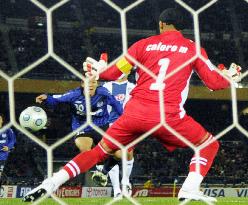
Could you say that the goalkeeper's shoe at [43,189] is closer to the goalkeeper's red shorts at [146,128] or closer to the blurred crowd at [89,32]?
the goalkeeper's red shorts at [146,128]

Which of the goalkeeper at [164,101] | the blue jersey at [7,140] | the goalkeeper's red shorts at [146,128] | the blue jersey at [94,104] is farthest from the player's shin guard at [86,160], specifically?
the blue jersey at [7,140]

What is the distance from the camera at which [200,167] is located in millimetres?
2256

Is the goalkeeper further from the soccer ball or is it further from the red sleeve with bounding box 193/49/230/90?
the soccer ball

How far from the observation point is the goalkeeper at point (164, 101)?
7.13 feet

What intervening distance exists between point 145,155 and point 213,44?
9.19ft

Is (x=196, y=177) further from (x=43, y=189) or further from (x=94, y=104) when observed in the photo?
(x=94, y=104)

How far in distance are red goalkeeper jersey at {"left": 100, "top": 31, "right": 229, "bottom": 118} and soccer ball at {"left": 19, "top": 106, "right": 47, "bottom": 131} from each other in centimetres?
178

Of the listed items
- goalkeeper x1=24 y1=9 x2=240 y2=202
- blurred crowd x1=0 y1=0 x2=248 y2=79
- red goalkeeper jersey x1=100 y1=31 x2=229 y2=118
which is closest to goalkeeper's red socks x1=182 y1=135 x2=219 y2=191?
goalkeeper x1=24 y1=9 x2=240 y2=202

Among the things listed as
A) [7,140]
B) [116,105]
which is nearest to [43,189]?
[116,105]

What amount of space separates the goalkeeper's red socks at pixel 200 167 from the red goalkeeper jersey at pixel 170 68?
17 cm

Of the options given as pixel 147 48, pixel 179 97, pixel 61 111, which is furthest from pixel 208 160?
pixel 61 111

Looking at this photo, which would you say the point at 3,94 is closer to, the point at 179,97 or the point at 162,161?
the point at 162,161

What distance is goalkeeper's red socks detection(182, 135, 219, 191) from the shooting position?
85.0 inches

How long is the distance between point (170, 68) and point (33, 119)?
201cm
